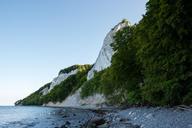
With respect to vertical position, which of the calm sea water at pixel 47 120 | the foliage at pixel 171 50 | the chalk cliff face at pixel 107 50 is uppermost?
the chalk cliff face at pixel 107 50

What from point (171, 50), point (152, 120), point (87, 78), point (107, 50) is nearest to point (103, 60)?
point (107, 50)

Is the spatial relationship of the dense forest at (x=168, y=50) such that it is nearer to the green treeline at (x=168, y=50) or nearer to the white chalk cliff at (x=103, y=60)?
the green treeline at (x=168, y=50)

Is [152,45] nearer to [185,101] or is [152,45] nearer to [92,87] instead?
[185,101]

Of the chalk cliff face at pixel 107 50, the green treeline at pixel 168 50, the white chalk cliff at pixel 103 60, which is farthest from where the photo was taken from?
the chalk cliff face at pixel 107 50

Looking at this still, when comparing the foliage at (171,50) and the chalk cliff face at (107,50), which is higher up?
the chalk cliff face at (107,50)

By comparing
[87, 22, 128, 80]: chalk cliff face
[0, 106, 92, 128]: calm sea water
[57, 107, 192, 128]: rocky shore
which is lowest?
[57, 107, 192, 128]: rocky shore

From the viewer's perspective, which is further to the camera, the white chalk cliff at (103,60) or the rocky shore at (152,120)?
the white chalk cliff at (103,60)

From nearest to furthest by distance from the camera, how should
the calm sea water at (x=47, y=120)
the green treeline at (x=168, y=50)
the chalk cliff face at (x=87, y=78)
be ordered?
1. the green treeline at (x=168, y=50)
2. the calm sea water at (x=47, y=120)
3. the chalk cliff face at (x=87, y=78)

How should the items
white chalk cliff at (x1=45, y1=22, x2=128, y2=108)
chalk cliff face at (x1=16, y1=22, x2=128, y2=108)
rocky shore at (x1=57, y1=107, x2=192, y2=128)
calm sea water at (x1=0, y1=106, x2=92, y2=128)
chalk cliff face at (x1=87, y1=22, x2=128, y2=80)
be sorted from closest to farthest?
rocky shore at (x1=57, y1=107, x2=192, y2=128) → calm sea water at (x1=0, y1=106, x2=92, y2=128) → chalk cliff face at (x1=16, y1=22, x2=128, y2=108) → white chalk cliff at (x1=45, y1=22, x2=128, y2=108) → chalk cliff face at (x1=87, y1=22, x2=128, y2=80)

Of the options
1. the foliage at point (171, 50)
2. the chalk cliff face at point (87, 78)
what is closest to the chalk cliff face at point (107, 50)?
the chalk cliff face at point (87, 78)

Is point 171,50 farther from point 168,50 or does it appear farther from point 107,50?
point 107,50

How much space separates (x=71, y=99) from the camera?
146 m

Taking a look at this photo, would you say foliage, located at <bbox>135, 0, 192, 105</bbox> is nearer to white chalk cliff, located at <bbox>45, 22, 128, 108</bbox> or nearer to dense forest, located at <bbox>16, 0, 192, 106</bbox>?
dense forest, located at <bbox>16, 0, 192, 106</bbox>

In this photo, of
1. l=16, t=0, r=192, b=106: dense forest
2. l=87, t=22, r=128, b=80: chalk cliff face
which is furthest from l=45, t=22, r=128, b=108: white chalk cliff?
l=16, t=0, r=192, b=106: dense forest
